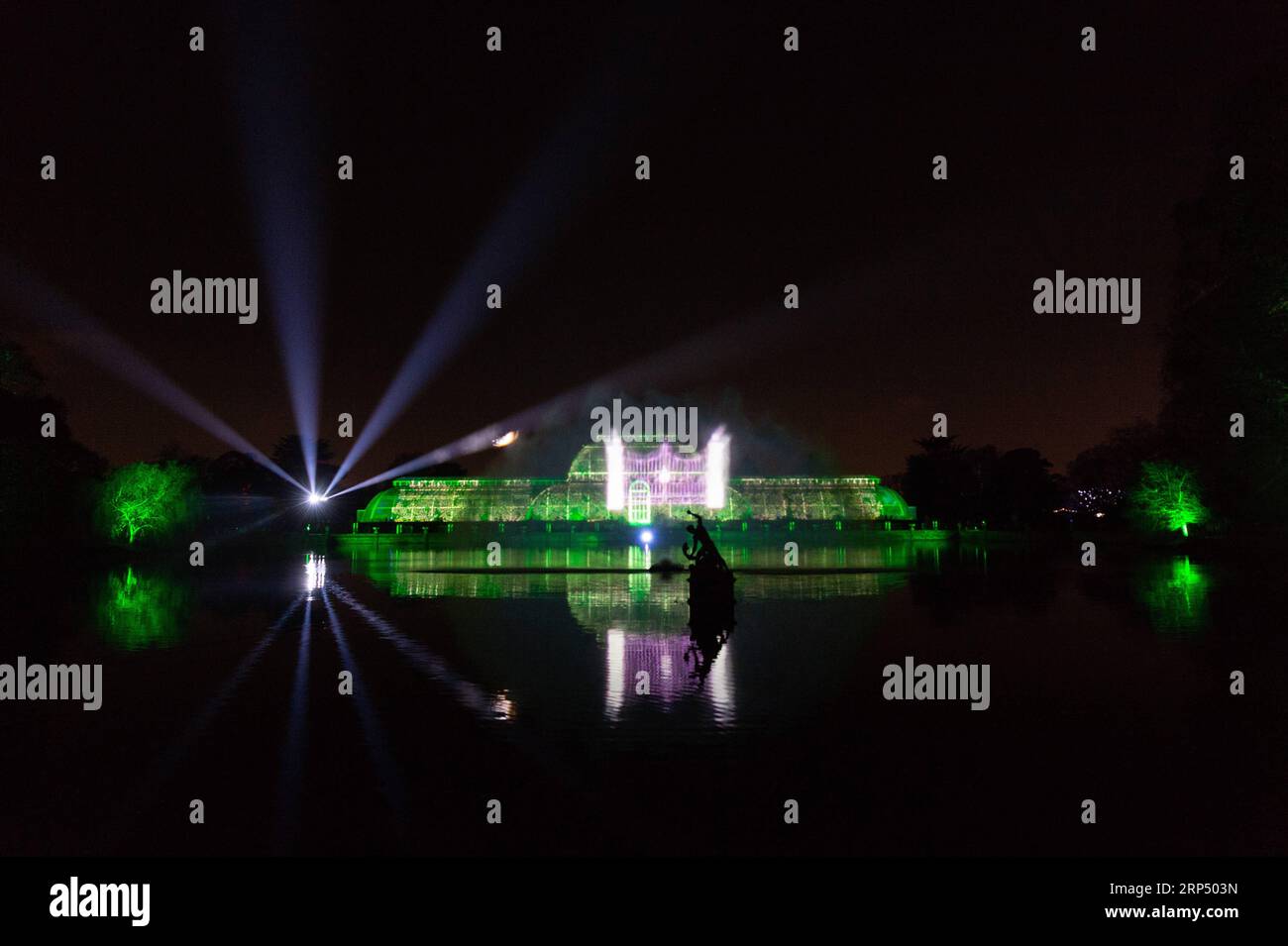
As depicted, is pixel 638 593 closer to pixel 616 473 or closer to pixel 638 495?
pixel 638 495

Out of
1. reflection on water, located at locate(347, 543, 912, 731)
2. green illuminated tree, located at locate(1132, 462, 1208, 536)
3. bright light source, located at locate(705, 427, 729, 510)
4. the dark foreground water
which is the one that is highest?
bright light source, located at locate(705, 427, 729, 510)

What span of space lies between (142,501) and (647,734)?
5597cm

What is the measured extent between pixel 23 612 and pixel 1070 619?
95.2 feet

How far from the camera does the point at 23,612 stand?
29.5m

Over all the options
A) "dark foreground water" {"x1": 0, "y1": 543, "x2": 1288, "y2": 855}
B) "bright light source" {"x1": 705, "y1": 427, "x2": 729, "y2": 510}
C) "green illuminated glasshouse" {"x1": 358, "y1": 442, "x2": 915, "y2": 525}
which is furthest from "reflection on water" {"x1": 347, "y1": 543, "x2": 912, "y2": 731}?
"bright light source" {"x1": 705, "y1": 427, "x2": 729, "y2": 510}

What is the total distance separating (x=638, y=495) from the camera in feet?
344

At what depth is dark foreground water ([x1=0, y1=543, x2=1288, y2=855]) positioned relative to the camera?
406 inches

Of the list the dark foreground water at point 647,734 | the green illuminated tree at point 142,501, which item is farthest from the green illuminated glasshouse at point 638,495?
the dark foreground water at point 647,734

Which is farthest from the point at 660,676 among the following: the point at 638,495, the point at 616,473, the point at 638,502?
the point at 616,473

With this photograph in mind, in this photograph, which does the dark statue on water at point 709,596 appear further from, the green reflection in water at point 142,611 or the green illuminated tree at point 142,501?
the green illuminated tree at point 142,501

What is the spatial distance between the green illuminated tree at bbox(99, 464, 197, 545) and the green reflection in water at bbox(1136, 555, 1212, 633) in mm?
53577

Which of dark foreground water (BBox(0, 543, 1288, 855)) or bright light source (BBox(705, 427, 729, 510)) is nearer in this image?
dark foreground water (BBox(0, 543, 1288, 855))

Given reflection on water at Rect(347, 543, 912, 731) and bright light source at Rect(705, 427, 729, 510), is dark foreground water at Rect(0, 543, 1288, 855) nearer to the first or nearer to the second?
reflection on water at Rect(347, 543, 912, 731)
